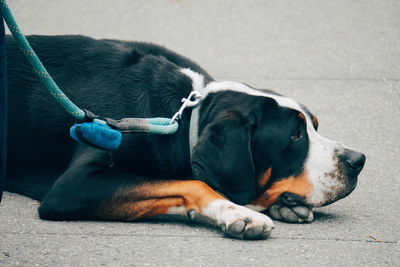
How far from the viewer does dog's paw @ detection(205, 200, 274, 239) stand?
322 centimetres

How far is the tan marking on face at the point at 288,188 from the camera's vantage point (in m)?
3.56

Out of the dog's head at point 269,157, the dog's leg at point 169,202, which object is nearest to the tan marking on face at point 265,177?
the dog's head at point 269,157

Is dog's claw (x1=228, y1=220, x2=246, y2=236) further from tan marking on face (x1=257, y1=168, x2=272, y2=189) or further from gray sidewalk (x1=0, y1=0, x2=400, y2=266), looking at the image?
tan marking on face (x1=257, y1=168, x2=272, y2=189)

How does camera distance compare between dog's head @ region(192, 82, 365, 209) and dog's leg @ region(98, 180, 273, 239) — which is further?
dog's head @ region(192, 82, 365, 209)

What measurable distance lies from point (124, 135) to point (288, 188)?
2.97ft

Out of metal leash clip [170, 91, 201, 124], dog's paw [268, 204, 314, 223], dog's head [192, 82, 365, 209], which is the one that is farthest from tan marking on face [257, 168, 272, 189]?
metal leash clip [170, 91, 201, 124]

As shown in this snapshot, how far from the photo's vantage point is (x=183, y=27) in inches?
322

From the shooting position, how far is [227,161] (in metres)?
3.44

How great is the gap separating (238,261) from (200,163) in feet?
2.11

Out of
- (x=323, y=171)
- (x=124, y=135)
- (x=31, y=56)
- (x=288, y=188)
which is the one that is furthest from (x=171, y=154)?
(x=31, y=56)

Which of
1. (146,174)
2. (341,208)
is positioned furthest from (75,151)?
(341,208)

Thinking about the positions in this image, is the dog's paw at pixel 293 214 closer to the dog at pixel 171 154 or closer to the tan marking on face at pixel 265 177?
the dog at pixel 171 154

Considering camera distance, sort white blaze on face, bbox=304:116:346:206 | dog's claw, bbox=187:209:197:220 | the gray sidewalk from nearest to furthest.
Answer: the gray sidewalk
dog's claw, bbox=187:209:197:220
white blaze on face, bbox=304:116:346:206

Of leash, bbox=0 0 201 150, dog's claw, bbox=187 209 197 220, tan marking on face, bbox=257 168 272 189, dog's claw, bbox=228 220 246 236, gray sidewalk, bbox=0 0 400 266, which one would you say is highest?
leash, bbox=0 0 201 150
